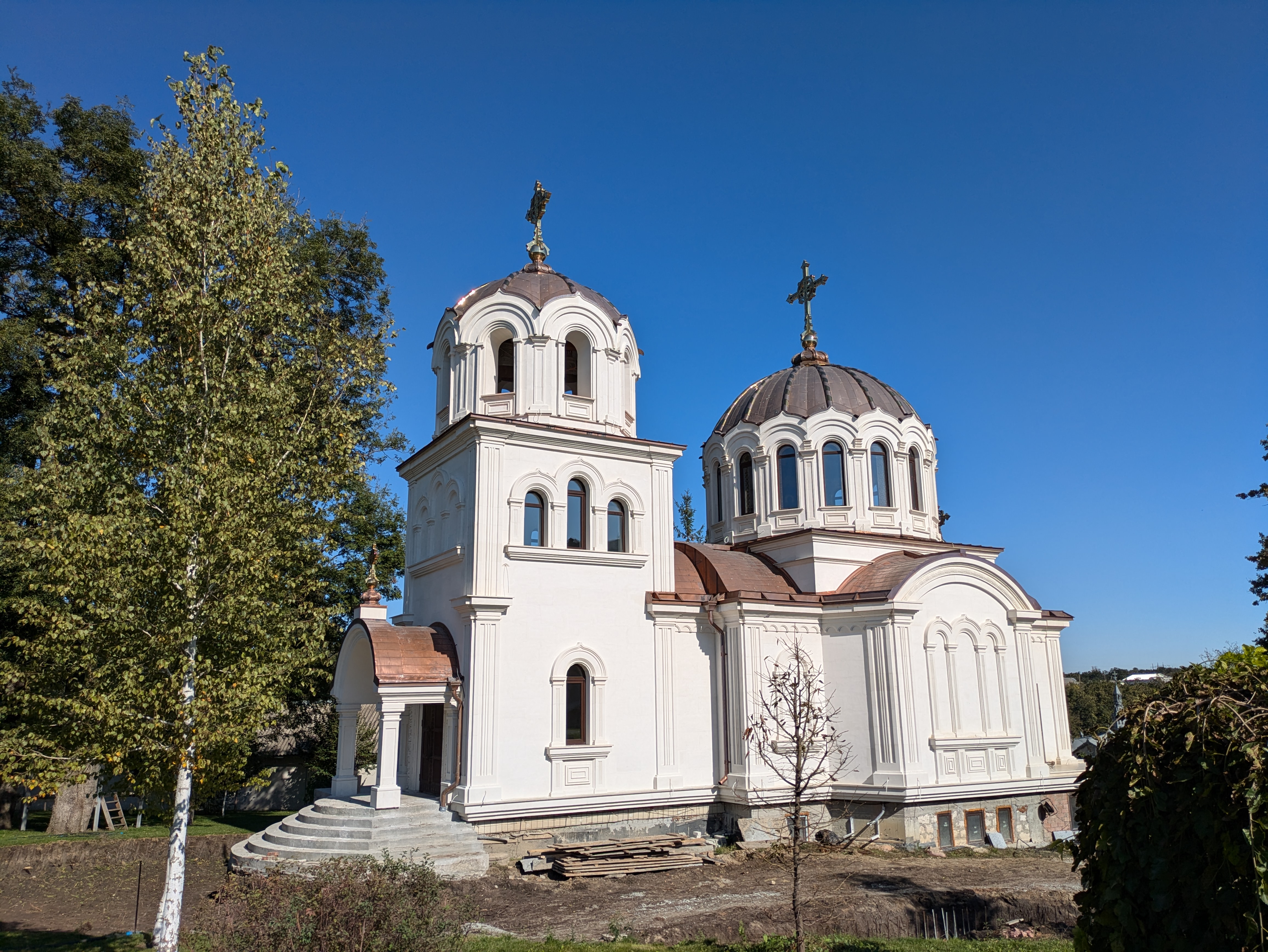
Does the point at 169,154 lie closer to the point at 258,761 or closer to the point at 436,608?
the point at 436,608

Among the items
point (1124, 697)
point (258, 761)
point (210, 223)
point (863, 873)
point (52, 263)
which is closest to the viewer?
point (1124, 697)

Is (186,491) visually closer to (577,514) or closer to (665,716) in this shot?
(577,514)

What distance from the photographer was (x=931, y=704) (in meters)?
18.0

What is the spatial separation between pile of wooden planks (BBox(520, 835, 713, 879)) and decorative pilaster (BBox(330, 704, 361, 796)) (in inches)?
169

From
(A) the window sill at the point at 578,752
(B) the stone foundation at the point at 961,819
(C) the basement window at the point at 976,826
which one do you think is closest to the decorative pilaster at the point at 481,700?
(A) the window sill at the point at 578,752

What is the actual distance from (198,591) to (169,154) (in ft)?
18.6

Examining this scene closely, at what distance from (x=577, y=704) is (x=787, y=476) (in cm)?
866

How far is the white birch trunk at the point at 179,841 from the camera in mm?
9195

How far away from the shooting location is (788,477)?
22.2 metres

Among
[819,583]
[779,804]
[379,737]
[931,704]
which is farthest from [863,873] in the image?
[379,737]

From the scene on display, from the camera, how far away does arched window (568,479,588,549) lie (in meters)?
17.4

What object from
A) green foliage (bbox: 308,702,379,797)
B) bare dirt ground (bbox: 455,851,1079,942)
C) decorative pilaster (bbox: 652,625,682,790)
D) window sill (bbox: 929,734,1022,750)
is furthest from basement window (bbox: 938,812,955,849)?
green foliage (bbox: 308,702,379,797)

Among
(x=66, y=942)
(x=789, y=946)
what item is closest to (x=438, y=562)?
(x=66, y=942)

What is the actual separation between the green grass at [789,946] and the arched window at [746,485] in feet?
42.5
